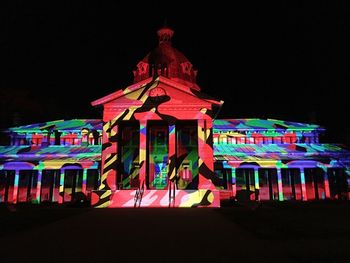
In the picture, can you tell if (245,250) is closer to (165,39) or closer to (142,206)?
(142,206)

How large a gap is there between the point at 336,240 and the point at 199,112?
19.0 m

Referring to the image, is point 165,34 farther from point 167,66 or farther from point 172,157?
point 172,157

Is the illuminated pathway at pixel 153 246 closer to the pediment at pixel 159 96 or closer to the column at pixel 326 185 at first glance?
the pediment at pixel 159 96

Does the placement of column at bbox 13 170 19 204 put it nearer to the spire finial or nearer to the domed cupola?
the domed cupola

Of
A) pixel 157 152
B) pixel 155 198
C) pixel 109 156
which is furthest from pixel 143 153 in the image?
pixel 157 152

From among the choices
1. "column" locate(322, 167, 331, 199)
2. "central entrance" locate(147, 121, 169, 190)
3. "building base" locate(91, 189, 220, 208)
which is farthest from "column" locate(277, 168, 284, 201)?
"central entrance" locate(147, 121, 169, 190)

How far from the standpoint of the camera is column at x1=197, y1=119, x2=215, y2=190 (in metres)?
25.6

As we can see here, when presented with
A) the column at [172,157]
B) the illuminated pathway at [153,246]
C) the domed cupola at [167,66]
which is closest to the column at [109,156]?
the column at [172,157]

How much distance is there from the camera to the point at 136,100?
27234 mm

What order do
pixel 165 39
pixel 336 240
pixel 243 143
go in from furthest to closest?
pixel 165 39 → pixel 243 143 → pixel 336 240

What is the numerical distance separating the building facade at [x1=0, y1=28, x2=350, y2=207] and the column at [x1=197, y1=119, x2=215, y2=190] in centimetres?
8

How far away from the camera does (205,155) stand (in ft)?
86.0

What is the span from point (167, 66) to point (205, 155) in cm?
1629

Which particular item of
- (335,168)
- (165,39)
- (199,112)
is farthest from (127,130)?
(335,168)
